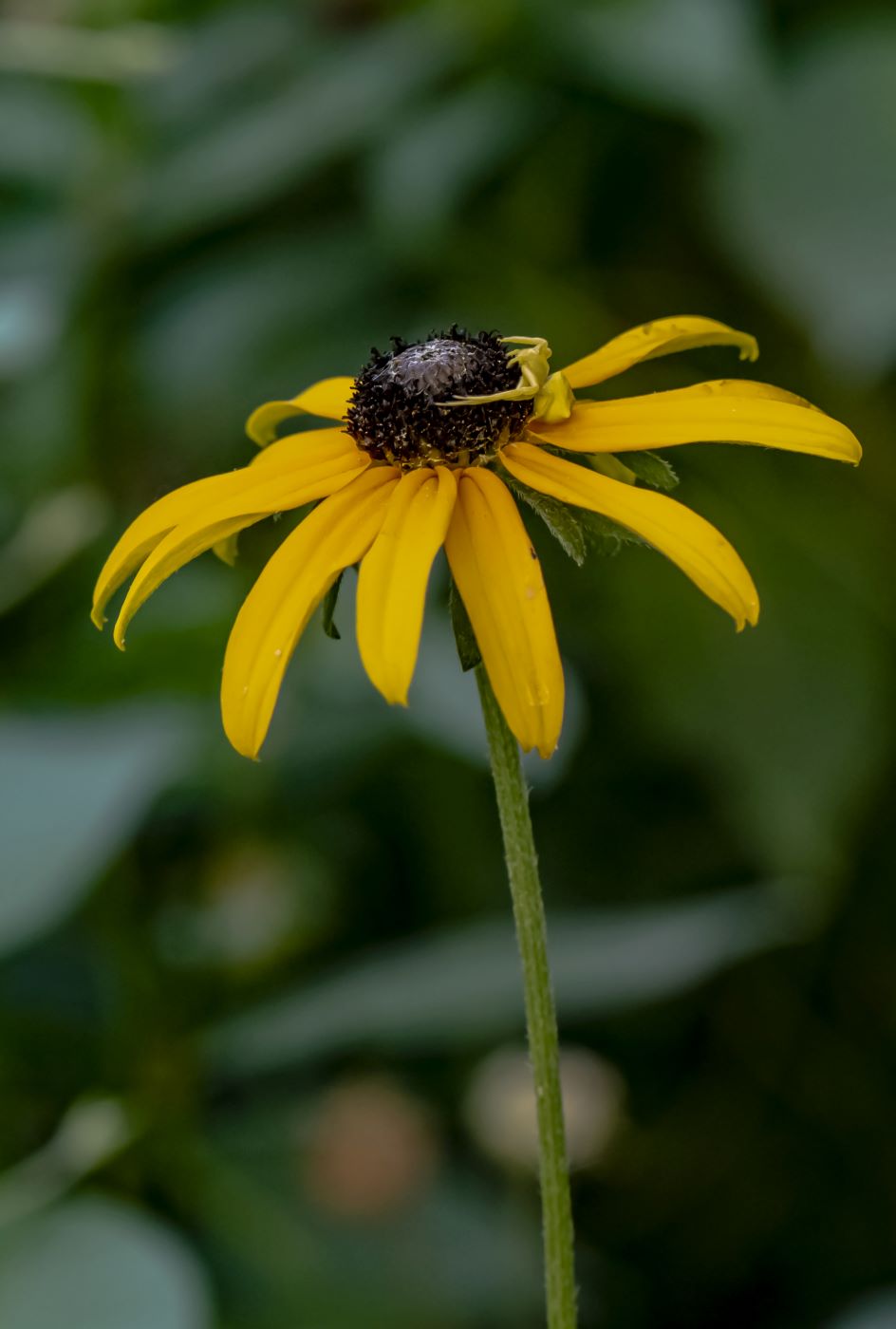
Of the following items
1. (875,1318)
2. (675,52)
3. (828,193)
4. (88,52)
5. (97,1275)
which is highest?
(88,52)

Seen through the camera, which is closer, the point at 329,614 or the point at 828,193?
the point at 329,614

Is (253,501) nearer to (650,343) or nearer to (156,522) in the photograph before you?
(156,522)

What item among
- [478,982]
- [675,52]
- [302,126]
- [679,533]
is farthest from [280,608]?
[302,126]

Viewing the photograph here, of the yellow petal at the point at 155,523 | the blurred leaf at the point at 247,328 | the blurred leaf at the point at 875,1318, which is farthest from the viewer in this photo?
the blurred leaf at the point at 247,328

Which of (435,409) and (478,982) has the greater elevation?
(435,409)

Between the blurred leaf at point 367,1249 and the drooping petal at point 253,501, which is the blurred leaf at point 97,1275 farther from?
the drooping petal at point 253,501

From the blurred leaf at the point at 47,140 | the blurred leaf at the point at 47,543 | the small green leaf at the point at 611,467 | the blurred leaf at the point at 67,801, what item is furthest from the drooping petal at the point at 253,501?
the blurred leaf at the point at 47,140

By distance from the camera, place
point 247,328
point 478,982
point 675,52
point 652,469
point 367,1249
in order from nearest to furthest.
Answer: point 652,469 → point 478,982 → point 367,1249 → point 675,52 → point 247,328

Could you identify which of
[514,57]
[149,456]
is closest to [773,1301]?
[149,456]
